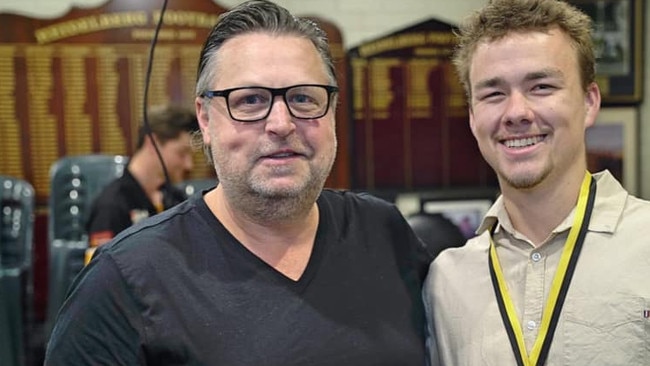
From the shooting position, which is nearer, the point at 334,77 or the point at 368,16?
the point at 334,77

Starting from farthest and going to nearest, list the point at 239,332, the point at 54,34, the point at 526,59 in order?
the point at 54,34 < the point at 526,59 < the point at 239,332

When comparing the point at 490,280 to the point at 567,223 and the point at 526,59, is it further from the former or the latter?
the point at 526,59

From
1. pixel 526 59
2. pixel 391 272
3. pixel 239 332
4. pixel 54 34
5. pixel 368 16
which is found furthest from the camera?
pixel 368 16

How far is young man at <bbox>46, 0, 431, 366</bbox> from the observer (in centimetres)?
123

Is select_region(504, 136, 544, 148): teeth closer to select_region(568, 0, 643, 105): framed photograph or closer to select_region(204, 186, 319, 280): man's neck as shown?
select_region(204, 186, 319, 280): man's neck

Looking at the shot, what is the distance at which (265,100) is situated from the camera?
130 cm

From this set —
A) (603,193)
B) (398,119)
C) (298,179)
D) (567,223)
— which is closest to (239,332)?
(298,179)

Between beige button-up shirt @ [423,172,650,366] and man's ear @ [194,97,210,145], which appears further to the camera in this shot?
man's ear @ [194,97,210,145]

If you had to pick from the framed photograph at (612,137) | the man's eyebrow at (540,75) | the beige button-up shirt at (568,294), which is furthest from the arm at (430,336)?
the framed photograph at (612,137)

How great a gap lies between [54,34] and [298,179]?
10.1ft

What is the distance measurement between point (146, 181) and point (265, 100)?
2.11m

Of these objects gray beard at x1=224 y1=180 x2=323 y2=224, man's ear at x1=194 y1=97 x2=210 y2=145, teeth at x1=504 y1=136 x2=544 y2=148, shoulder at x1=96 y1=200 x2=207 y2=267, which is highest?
man's ear at x1=194 y1=97 x2=210 y2=145

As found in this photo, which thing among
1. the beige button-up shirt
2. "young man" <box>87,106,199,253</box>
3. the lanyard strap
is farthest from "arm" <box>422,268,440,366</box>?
"young man" <box>87,106,199,253</box>

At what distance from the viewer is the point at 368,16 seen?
4168 mm
